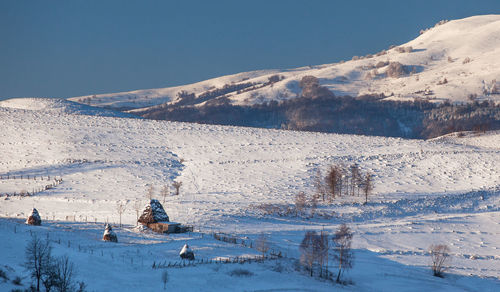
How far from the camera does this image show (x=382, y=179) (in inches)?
2677

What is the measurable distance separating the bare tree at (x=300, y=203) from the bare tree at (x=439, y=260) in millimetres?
15298

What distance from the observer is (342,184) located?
68125mm

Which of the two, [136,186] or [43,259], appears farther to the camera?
[136,186]

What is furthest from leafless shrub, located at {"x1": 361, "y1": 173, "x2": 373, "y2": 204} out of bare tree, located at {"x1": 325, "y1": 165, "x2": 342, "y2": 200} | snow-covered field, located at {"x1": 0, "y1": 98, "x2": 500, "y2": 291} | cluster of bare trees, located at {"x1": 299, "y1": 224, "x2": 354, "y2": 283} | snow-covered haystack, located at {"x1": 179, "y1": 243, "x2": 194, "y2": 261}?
snow-covered haystack, located at {"x1": 179, "y1": 243, "x2": 194, "y2": 261}

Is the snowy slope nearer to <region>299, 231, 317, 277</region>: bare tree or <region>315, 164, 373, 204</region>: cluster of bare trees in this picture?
<region>315, 164, 373, 204</region>: cluster of bare trees

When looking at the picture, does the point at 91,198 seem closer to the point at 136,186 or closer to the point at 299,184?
the point at 136,186

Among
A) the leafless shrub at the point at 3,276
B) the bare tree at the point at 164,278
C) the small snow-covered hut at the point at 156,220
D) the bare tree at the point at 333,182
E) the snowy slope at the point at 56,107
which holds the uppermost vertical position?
the snowy slope at the point at 56,107

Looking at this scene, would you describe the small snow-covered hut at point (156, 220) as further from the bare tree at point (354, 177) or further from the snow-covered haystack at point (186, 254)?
the bare tree at point (354, 177)

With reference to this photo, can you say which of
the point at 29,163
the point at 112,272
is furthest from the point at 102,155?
the point at 112,272

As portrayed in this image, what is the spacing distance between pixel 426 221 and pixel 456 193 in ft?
36.7

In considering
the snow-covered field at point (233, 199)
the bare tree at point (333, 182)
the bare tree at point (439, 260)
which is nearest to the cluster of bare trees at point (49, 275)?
the snow-covered field at point (233, 199)

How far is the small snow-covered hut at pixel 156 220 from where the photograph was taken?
139 feet

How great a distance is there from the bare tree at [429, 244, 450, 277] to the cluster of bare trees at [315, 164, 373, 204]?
16.8 meters

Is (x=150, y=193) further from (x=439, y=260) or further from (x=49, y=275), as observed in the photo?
(x=49, y=275)
